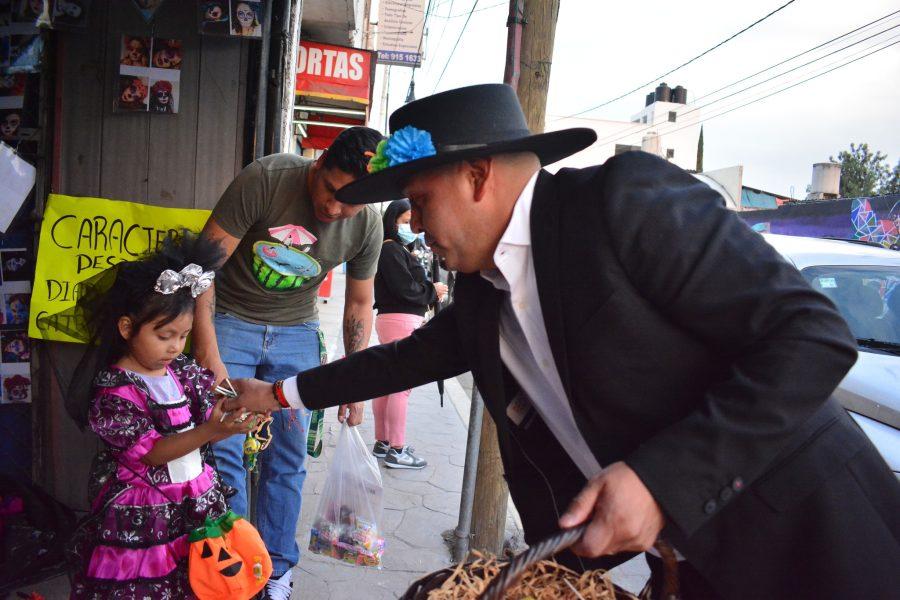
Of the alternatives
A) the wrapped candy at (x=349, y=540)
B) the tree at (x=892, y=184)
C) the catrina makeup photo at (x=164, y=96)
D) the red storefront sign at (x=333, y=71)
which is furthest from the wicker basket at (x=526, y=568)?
the tree at (x=892, y=184)

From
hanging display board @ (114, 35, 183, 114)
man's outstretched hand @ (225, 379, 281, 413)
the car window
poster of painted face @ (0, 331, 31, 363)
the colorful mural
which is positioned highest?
hanging display board @ (114, 35, 183, 114)

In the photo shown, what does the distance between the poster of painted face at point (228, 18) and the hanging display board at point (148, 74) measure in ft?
0.78

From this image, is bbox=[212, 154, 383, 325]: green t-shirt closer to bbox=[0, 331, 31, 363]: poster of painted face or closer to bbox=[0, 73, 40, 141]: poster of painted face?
bbox=[0, 331, 31, 363]: poster of painted face

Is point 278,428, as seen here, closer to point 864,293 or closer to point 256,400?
point 256,400

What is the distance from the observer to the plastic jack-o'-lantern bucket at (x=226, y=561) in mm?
2279

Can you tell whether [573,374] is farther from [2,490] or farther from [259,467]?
[2,490]

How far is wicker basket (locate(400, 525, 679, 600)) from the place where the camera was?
3.70 feet

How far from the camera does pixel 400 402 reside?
5297 millimetres

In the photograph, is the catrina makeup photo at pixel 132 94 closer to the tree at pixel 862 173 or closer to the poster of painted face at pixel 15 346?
the poster of painted face at pixel 15 346

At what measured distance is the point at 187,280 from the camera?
8.41ft

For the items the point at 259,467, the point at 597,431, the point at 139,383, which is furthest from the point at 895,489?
the point at 259,467

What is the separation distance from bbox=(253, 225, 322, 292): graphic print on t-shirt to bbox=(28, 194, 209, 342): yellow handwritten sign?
672 mm

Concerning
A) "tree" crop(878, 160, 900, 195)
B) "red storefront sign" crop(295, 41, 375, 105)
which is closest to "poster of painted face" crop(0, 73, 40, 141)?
"red storefront sign" crop(295, 41, 375, 105)

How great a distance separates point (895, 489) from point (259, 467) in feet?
9.13
